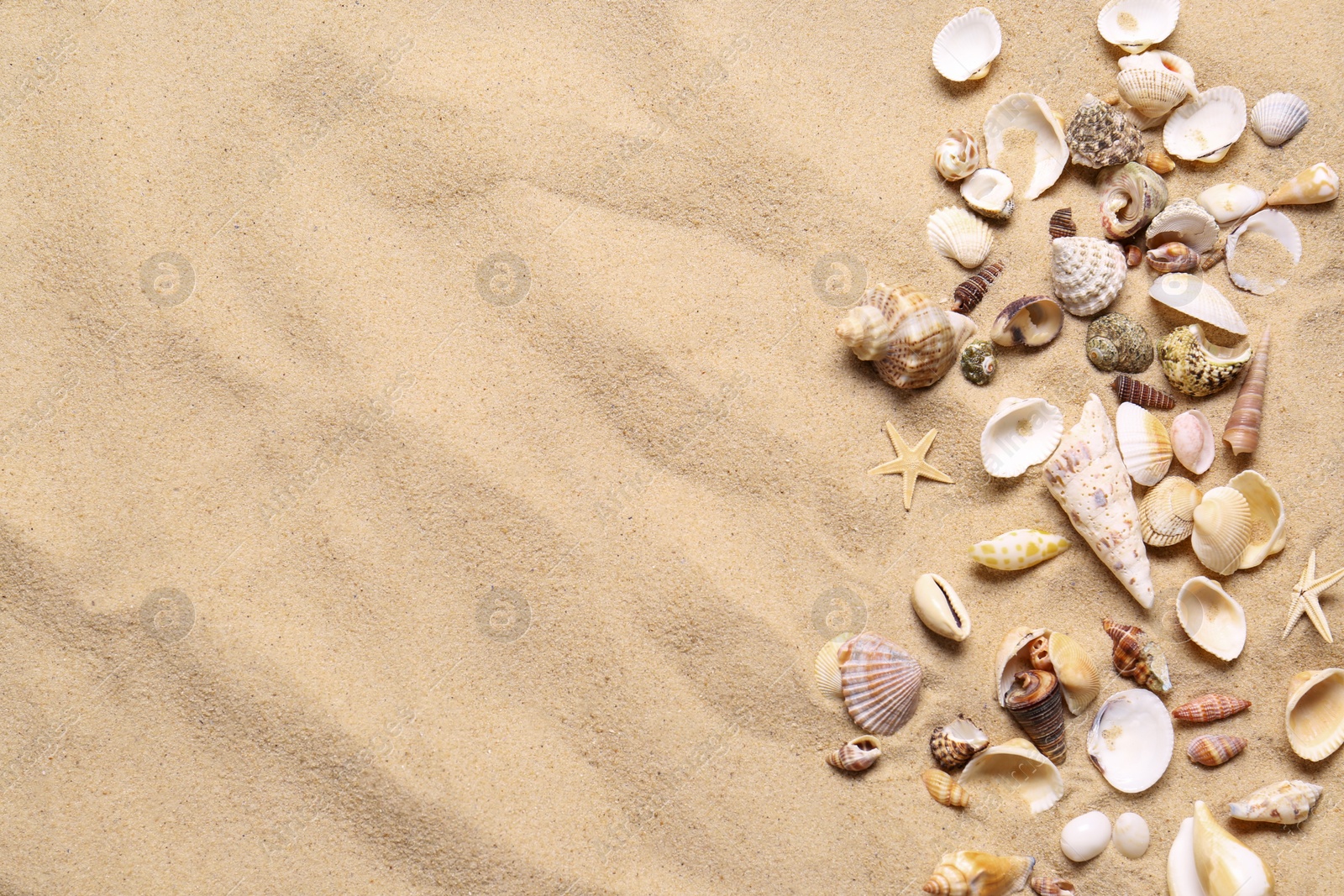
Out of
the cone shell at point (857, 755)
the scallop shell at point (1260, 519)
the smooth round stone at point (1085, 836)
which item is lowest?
the smooth round stone at point (1085, 836)

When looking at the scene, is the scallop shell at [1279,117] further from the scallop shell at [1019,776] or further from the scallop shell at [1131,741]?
the scallop shell at [1019,776]

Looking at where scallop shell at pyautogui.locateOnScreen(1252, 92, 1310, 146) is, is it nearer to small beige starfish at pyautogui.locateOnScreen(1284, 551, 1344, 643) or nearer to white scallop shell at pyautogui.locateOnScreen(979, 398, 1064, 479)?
white scallop shell at pyautogui.locateOnScreen(979, 398, 1064, 479)

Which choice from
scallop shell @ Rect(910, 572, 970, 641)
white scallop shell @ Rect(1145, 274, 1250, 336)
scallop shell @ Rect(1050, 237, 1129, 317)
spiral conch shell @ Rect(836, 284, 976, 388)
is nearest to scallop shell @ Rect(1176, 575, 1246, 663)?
scallop shell @ Rect(910, 572, 970, 641)

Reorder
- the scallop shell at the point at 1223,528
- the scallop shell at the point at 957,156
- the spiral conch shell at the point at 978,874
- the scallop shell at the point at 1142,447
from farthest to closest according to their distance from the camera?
the scallop shell at the point at 957,156 < the scallop shell at the point at 1142,447 < the scallop shell at the point at 1223,528 < the spiral conch shell at the point at 978,874

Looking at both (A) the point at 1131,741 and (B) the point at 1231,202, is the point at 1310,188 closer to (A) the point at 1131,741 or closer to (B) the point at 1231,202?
(B) the point at 1231,202

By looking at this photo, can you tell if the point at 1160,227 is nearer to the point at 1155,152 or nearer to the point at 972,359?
the point at 1155,152

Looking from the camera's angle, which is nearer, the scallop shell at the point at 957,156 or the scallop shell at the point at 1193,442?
the scallop shell at the point at 1193,442

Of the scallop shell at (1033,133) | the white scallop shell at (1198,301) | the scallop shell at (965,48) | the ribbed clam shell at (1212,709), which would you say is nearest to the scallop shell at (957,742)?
the ribbed clam shell at (1212,709)
